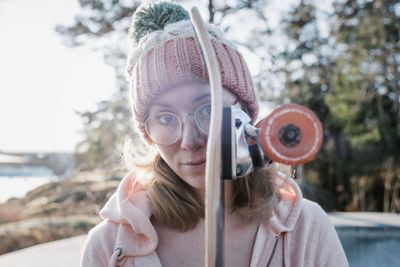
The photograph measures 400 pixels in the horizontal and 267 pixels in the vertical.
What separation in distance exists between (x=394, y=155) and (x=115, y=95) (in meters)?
6.42

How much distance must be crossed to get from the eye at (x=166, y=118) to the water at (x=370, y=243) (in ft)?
9.53

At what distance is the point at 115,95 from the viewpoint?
24.9 feet

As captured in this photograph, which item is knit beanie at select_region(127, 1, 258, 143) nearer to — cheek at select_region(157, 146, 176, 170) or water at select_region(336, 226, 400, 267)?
cheek at select_region(157, 146, 176, 170)

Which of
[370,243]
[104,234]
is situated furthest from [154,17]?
[370,243]

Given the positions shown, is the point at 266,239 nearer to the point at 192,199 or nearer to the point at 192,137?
the point at 192,199

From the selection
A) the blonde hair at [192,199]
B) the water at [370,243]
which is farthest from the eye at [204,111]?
the water at [370,243]

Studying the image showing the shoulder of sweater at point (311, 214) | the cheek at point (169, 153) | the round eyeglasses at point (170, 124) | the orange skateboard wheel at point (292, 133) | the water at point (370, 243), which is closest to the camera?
the orange skateboard wheel at point (292, 133)

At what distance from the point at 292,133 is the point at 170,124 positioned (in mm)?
505

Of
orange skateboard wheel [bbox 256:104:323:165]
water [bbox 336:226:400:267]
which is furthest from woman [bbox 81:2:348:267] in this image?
water [bbox 336:226:400:267]

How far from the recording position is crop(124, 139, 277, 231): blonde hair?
1.27m

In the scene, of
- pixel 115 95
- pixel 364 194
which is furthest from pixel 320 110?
pixel 115 95

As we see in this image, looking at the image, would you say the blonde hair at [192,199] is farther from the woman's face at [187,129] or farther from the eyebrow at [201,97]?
the eyebrow at [201,97]

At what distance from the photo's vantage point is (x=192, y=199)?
50.9 inches

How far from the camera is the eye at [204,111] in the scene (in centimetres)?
99
